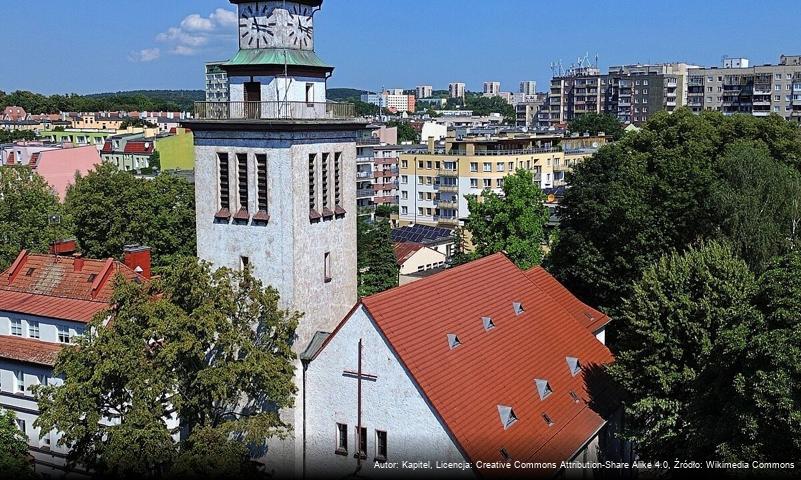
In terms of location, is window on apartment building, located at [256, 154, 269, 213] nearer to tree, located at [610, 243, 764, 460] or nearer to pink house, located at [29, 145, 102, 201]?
tree, located at [610, 243, 764, 460]

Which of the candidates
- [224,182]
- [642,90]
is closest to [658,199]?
[224,182]

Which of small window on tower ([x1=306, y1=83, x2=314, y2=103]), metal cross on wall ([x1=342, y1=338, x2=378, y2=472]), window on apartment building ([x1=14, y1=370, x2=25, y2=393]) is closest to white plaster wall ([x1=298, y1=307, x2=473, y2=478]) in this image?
metal cross on wall ([x1=342, y1=338, x2=378, y2=472])

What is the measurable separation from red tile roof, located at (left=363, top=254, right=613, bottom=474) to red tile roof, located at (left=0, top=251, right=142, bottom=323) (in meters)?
15.8

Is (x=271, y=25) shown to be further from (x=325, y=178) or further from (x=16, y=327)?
(x=16, y=327)

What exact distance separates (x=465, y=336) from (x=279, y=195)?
777 cm

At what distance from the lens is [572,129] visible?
162 m

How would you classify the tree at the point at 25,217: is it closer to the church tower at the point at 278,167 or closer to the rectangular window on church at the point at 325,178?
the church tower at the point at 278,167

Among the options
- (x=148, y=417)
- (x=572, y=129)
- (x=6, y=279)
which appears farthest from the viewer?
(x=572, y=129)

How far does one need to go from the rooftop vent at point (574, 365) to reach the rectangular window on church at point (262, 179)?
41.4ft

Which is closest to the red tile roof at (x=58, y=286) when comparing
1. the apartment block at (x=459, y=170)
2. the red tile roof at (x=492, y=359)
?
the red tile roof at (x=492, y=359)

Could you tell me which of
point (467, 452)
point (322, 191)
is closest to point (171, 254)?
point (322, 191)

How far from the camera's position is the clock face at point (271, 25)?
28.2 m

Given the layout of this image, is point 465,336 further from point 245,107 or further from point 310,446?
point 245,107

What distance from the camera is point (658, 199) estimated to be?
4197 centimetres
